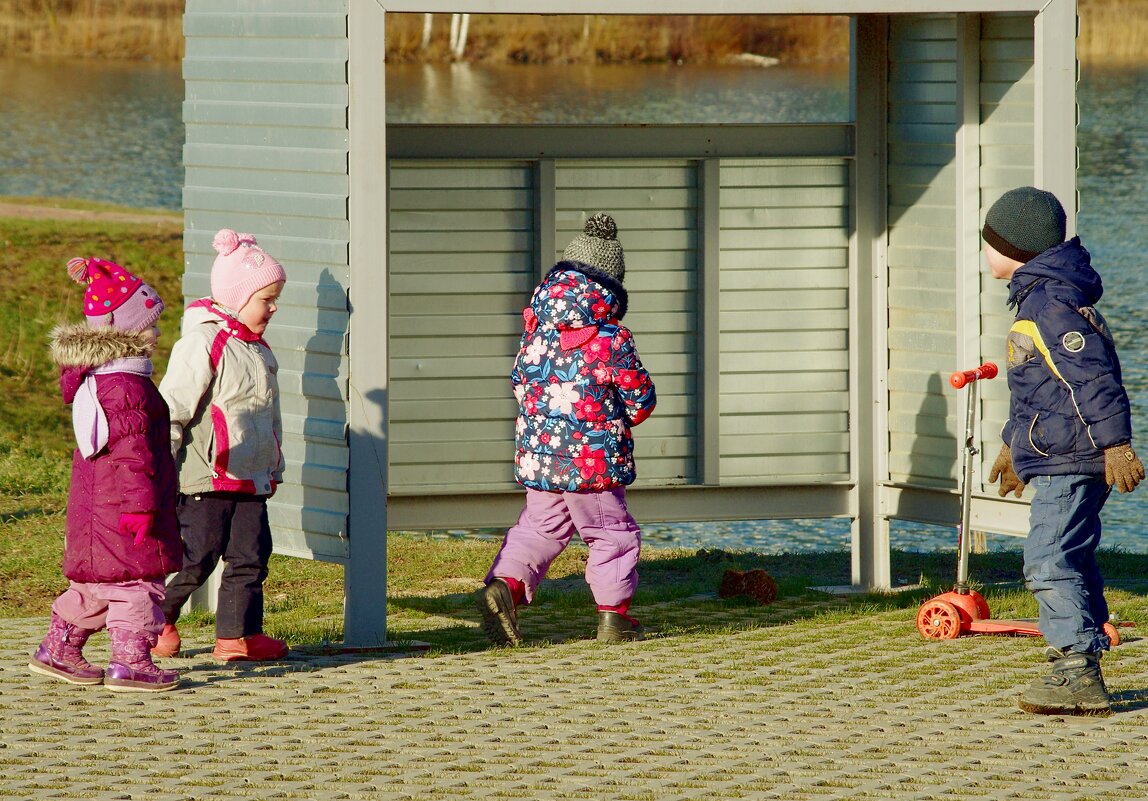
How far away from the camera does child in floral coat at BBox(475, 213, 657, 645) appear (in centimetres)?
755

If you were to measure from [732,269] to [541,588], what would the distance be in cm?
175

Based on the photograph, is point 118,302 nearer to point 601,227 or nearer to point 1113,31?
point 601,227

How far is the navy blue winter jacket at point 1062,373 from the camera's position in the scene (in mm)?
6320

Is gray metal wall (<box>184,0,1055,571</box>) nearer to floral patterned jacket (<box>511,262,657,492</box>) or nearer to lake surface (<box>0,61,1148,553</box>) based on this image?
floral patterned jacket (<box>511,262,657,492</box>)

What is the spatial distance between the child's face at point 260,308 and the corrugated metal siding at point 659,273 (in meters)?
2.15

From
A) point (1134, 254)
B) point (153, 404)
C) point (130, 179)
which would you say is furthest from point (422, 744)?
point (130, 179)

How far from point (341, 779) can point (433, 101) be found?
118ft

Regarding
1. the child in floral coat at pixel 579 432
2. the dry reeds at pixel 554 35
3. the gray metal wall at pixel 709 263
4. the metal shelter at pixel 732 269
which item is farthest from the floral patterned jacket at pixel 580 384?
the dry reeds at pixel 554 35

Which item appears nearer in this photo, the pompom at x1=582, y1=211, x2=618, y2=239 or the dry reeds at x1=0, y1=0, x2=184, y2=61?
the pompom at x1=582, y1=211, x2=618, y2=239

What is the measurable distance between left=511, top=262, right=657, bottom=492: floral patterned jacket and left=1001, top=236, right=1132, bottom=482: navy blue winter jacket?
157cm

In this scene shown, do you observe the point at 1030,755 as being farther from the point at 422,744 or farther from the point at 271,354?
the point at 271,354

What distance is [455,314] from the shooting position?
906 cm

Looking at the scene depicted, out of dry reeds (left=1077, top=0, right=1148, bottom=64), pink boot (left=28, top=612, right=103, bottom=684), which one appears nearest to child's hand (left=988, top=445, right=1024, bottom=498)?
pink boot (left=28, top=612, right=103, bottom=684)

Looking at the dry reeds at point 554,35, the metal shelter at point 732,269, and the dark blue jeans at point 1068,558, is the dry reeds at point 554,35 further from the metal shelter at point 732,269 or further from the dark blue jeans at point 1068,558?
the dark blue jeans at point 1068,558
